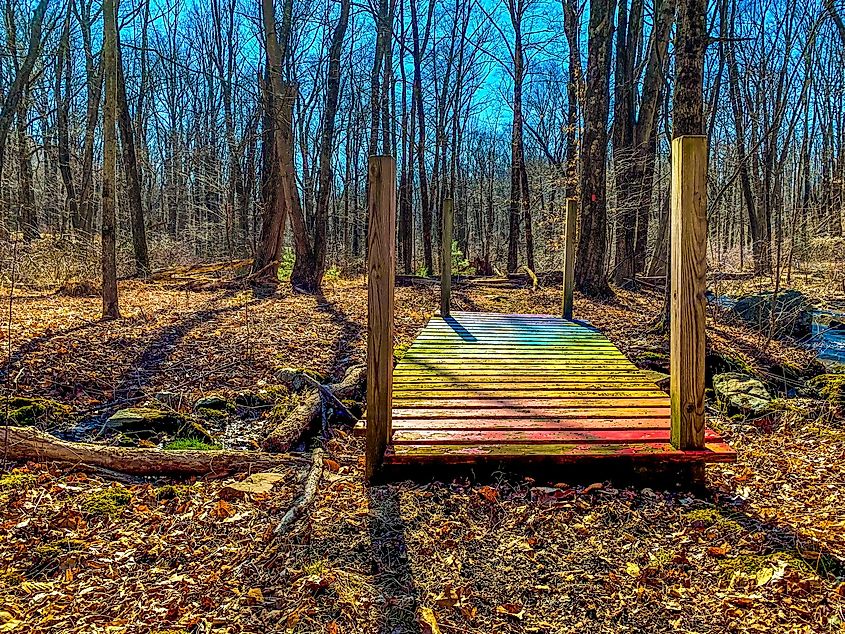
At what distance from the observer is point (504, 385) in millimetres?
4961

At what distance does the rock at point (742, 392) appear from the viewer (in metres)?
5.47

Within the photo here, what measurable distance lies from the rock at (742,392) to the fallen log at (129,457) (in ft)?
13.7

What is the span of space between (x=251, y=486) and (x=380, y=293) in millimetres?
1482

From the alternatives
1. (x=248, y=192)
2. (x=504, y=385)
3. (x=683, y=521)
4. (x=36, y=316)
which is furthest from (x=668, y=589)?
Answer: (x=248, y=192)

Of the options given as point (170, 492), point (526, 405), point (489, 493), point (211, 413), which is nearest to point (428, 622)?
point (489, 493)

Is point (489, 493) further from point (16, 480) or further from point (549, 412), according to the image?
point (16, 480)

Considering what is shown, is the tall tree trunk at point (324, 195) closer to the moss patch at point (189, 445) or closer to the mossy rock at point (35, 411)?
the mossy rock at point (35, 411)

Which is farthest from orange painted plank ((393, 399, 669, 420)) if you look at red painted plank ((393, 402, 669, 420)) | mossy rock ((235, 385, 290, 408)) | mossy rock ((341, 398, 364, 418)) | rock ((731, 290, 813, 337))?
rock ((731, 290, 813, 337))

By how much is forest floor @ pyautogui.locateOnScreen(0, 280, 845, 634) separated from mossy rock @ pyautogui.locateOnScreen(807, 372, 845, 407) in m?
1.22

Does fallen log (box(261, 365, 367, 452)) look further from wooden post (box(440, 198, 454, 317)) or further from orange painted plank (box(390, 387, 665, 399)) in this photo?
wooden post (box(440, 198, 454, 317))

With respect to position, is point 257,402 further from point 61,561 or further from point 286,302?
point 286,302

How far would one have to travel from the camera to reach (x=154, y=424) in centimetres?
469

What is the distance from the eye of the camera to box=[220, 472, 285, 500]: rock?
3.44 metres

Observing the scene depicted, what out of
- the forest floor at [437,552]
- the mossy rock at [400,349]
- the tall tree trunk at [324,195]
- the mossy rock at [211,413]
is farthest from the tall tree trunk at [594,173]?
the mossy rock at [211,413]
